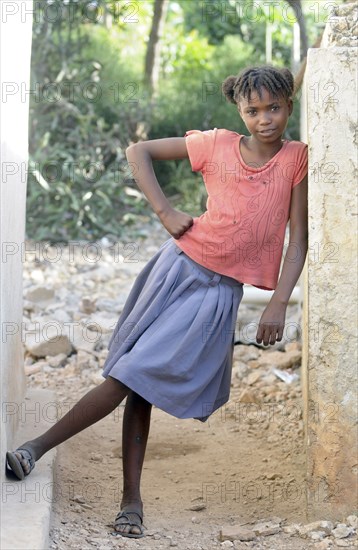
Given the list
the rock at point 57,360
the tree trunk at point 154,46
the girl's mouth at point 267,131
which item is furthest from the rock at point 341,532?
the tree trunk at point 154,46

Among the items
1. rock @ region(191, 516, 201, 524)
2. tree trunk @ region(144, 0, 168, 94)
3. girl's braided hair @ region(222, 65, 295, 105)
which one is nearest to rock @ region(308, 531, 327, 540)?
rock @ region(191, 516, 201, 524)

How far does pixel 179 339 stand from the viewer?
9.96 feet

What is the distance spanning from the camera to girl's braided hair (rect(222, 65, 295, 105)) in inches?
117

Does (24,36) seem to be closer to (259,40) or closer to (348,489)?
(348,489)

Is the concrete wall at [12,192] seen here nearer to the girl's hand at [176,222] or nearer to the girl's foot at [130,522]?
the girl's foot at [130,522]

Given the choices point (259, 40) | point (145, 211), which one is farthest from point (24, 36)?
point (259, 40)

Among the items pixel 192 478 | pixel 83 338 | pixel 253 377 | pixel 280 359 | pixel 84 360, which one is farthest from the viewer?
pixel 83 338

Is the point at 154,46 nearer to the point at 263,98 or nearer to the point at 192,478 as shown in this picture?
the point at 192,478

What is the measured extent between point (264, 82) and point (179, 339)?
35.0 inches

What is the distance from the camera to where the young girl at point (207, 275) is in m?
3.00

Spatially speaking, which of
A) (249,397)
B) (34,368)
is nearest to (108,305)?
(34,368)

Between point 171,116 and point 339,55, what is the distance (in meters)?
8.65

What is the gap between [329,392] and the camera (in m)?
3.00

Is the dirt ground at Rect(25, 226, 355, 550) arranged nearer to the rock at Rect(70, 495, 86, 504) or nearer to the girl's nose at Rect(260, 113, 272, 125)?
the rock at Rect(70, 495, 86, 504)
